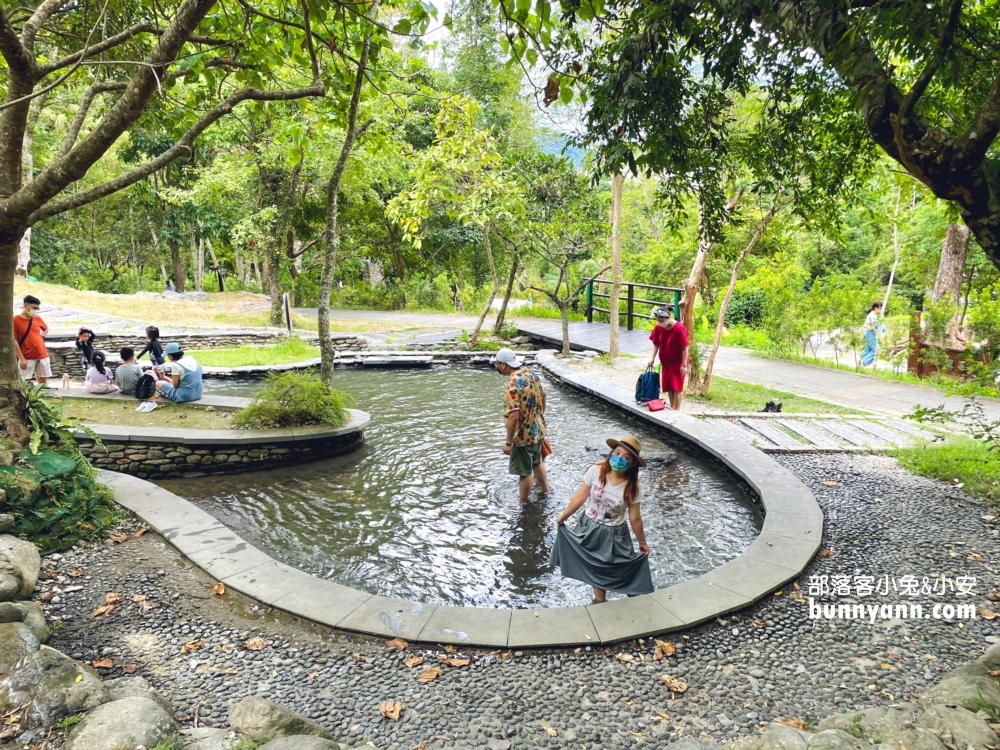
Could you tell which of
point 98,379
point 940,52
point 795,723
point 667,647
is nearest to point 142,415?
point 98,379

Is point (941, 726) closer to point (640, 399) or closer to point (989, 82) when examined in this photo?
point (989, 82)

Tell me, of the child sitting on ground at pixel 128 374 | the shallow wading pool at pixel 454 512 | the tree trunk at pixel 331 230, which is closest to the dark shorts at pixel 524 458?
the shallow wading pool at pixel 454 512

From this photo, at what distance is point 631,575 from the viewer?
12.9ft

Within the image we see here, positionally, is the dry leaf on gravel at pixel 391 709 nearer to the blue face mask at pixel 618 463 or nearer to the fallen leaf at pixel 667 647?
the fallen leaf at pixel 667 647

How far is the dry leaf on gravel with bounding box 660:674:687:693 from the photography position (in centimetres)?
314

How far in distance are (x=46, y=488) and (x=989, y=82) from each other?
7.78 meters

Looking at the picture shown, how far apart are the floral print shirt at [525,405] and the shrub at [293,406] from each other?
2958mm

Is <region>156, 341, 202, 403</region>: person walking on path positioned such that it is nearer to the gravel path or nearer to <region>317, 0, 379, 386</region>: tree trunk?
<region>317, 0, 379, 386</region>: tree trunk

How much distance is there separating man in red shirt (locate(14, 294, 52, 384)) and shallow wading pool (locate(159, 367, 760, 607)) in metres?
3.71

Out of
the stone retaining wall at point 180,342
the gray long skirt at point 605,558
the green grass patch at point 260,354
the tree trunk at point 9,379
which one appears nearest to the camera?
the gray long skirt at point 605,558

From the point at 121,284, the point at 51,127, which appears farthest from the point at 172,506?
the point at 121,284

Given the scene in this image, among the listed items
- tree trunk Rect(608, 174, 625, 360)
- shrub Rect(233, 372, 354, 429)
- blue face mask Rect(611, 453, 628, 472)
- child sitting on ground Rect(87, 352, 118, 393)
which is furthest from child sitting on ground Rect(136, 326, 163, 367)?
tree trunk Rect(608, 174, 625, 360)

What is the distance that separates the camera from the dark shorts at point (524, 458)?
19.0 ft

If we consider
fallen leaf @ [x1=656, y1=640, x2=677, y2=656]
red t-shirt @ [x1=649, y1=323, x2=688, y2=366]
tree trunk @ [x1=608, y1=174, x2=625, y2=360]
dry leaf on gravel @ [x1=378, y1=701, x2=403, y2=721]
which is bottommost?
dry leaf on gravel @ [x1=378, y1=701, x2=403, y2=721]
